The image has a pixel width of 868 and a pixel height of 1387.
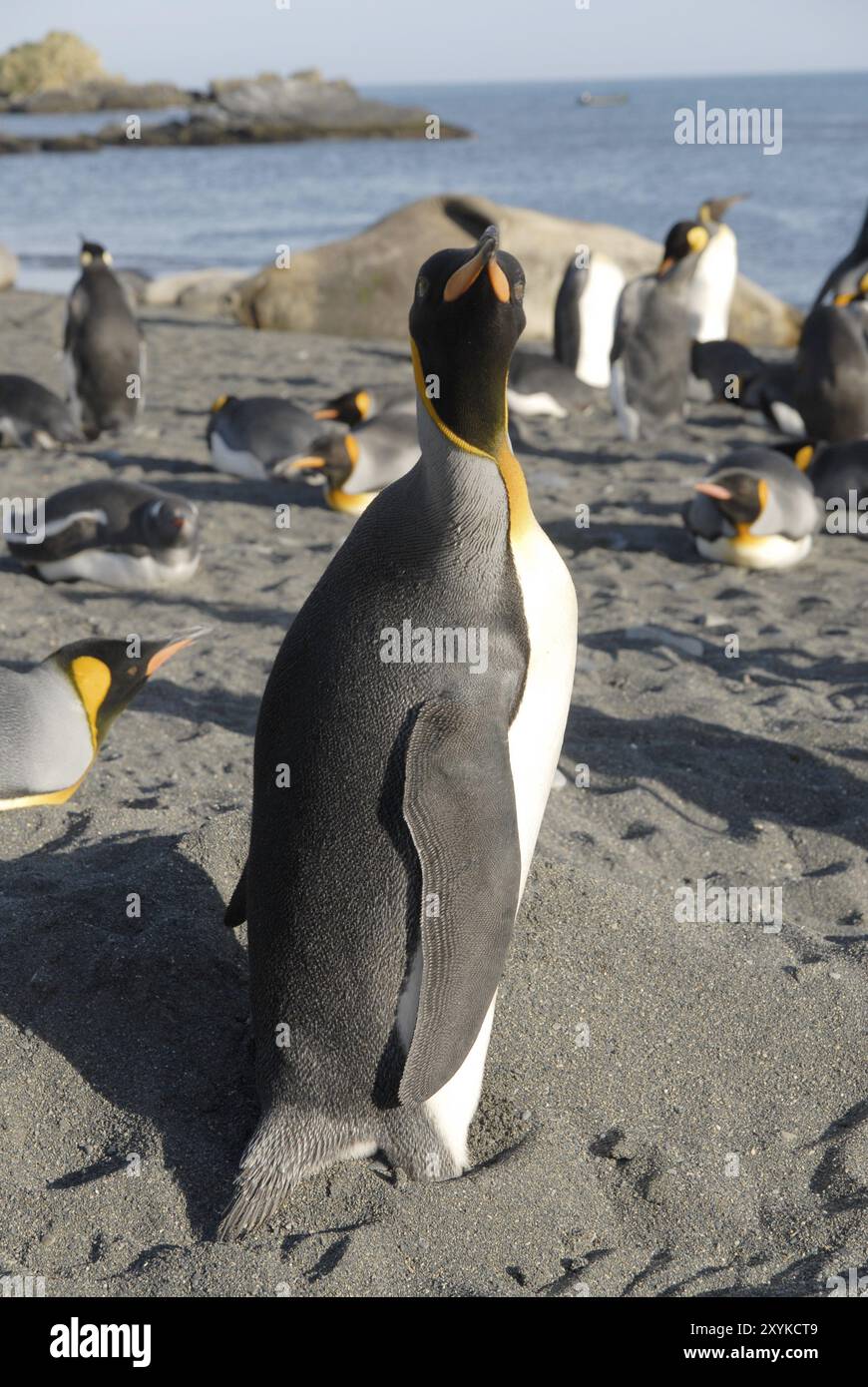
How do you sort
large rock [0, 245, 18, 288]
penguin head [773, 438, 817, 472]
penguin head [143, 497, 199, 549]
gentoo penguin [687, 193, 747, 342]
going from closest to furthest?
penguin head [143, 497, 199, 549] → penguin head [773, 438, 817, 472] → gentoo penguin [687, 193, 747, 342] → large rock [0, 245, 18, 288]

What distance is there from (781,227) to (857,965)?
2542 centimetres

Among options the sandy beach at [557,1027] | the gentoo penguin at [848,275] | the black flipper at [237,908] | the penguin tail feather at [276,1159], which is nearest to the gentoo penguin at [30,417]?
the sandy beach at [557,1027]

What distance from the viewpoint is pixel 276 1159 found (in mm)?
2516

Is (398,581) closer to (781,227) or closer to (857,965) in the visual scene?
(857,965)

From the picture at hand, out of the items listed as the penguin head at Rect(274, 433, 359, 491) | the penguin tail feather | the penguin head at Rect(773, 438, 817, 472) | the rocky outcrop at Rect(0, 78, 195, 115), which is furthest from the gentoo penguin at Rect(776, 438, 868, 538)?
the rocky outcrop at Rect(0, 78, 195, 115)

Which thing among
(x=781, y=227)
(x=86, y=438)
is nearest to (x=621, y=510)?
(x=86, y=438)

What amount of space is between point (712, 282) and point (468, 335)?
35.7 ft

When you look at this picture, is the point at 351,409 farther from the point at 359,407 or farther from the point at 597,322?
the point at 597,322

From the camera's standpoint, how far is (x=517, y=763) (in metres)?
2.60

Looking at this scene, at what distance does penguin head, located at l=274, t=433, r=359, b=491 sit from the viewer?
7555mm

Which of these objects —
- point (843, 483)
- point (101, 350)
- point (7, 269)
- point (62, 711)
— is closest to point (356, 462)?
point (843, 483)

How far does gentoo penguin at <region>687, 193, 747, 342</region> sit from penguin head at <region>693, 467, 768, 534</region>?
6.21 m

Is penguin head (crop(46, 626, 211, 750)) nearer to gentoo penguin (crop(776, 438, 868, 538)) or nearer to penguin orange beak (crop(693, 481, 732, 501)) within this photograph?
penguin orange beak (crop(693, 481, 732, 501))

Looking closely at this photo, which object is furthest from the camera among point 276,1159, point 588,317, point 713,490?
point 588,317
